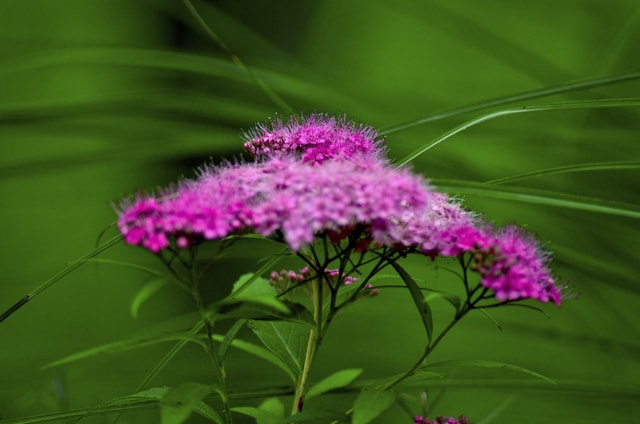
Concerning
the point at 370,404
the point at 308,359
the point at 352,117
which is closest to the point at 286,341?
the point at 308,359

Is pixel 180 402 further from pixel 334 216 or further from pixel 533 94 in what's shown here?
pixel 533 94

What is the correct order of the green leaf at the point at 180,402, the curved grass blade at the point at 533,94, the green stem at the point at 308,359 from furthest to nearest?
the curved grass blade at the point at 533,94 < the green stem at the point at 308,359 < the green leaf at the point at 180,402

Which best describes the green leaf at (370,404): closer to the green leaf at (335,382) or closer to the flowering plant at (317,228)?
the flowering plant at (317,228)

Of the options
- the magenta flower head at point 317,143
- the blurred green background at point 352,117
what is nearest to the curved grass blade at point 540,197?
the blurred green background at point 352,117

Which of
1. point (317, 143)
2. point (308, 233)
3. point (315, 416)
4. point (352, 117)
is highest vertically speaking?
point (352, 117)

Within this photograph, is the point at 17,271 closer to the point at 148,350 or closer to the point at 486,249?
the point at 148,350
